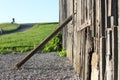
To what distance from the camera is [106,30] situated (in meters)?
6.38

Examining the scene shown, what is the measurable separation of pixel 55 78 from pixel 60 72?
1298 mm

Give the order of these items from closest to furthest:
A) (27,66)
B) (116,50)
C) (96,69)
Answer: (116,50)
(96,69)
(27,66)

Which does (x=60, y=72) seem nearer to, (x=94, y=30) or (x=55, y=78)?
(x=55, y=78)

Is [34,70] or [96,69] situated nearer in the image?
[96,69]

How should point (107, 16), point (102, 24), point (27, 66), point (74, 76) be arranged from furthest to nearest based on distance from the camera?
point (27, 66), point (74, 76), point (102, 24), point (107, 16)

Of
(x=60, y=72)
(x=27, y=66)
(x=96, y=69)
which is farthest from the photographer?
(x=27, y=66)

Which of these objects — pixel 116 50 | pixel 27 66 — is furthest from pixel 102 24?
pixel 27 66

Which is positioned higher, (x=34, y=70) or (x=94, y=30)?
(x=94, y=30)

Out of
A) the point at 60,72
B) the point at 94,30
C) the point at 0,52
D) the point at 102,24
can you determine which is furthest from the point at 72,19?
the point at 0,52

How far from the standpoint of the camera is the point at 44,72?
539 inches

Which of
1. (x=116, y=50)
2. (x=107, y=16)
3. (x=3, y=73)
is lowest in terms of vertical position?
(x=3, y=73)

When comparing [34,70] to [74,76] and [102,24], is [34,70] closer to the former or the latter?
[74,76]

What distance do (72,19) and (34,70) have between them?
212 centimetres

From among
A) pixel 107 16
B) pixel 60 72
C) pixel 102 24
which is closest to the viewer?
pixel 107 16
